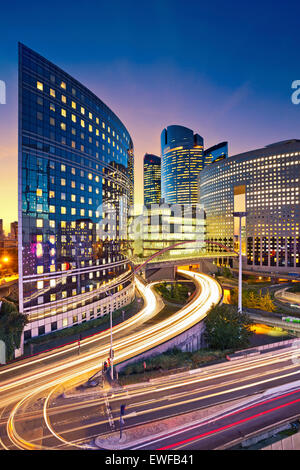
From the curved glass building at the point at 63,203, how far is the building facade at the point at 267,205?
83.6 m

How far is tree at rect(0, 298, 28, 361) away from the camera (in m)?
25.5

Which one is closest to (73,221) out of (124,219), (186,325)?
(124,219)

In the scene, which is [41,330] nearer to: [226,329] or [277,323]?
[226,329]

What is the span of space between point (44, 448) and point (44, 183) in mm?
29628

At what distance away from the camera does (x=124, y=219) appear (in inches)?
2082

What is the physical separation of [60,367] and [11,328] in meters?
7.98

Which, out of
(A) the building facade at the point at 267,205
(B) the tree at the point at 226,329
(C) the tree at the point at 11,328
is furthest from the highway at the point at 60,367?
(A) the building facade at the point at 267,205

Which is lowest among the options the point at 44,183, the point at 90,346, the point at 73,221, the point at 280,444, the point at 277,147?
the point at 90,346

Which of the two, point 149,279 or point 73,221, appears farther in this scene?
point 149,279

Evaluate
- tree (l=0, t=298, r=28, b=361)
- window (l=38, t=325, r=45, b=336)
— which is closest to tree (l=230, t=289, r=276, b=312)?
window (l=38, t=325, r=45, b=336)

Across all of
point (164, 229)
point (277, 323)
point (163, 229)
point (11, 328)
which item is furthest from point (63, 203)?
point (164, 229)

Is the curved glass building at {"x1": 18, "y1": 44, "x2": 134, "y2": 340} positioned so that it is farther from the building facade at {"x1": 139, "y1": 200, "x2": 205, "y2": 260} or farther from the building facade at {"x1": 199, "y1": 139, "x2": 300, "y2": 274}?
the building facade at {"x1": 199, "y1": 139, "x2": 300, "y2": 274}

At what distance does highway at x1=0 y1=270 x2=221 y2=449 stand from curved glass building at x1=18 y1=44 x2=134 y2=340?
24.1 feet
